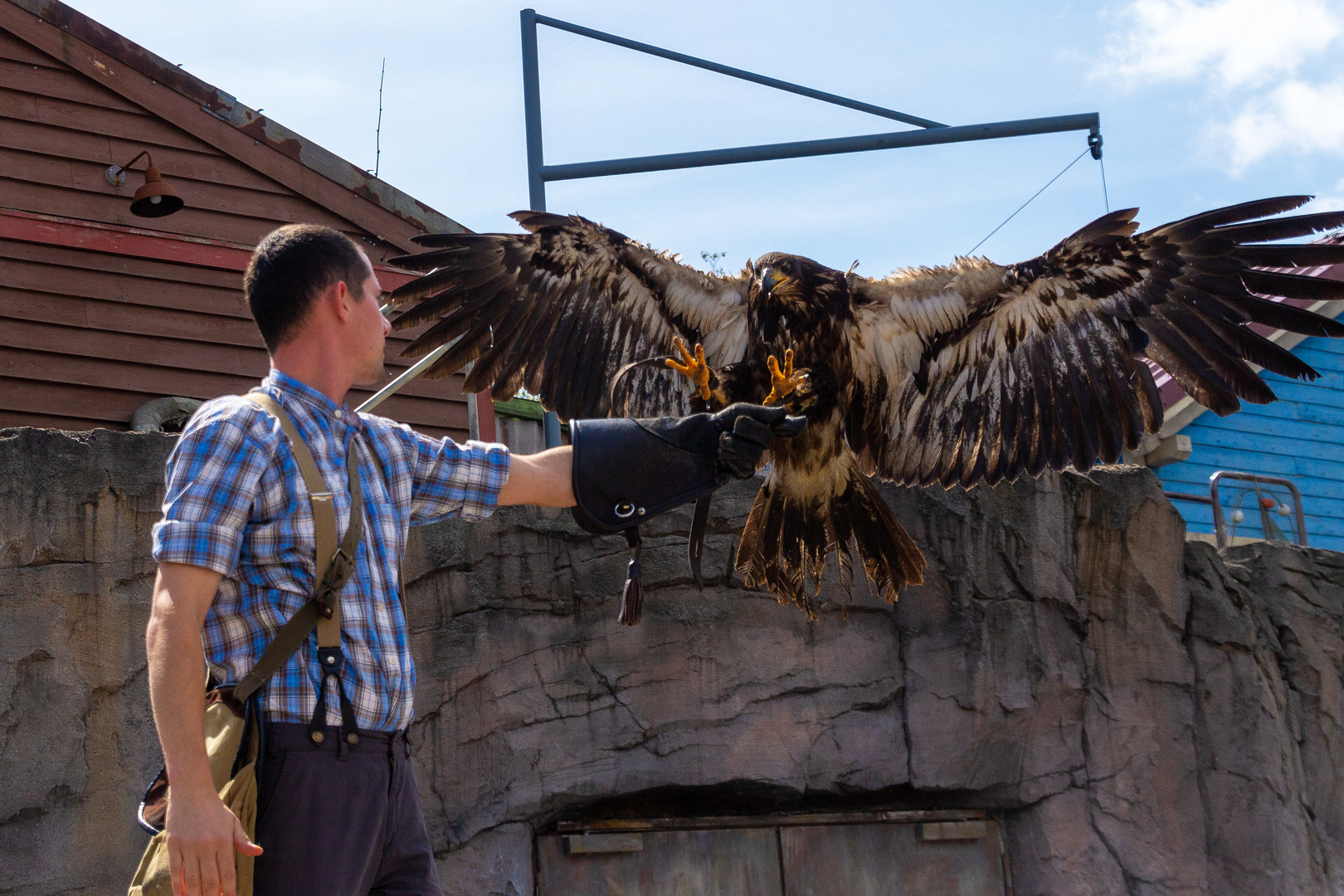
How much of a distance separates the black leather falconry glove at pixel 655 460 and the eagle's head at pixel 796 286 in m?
2.50

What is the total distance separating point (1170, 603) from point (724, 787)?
2.18 meters

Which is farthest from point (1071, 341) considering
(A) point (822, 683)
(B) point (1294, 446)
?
(B) point (1294, 446)

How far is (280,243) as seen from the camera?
1892mm

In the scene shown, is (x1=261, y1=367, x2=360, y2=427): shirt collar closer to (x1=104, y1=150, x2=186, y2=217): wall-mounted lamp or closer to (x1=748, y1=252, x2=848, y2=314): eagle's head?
(x1=748, y1=252, x2=848, y2=314): eagle's head

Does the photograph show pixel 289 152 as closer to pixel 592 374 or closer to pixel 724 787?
pixel 592 374

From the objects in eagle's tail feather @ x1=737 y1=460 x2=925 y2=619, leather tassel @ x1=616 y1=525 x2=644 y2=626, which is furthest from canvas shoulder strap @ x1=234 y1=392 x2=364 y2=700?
eagle's tail feather @ x1=737 y1=460 x2=925 y2=619

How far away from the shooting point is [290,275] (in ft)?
6.20

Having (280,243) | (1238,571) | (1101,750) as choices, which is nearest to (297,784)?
(280,243)

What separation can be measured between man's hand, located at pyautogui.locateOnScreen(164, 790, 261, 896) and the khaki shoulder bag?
0.06 meters

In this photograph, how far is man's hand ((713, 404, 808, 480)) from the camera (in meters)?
2.26

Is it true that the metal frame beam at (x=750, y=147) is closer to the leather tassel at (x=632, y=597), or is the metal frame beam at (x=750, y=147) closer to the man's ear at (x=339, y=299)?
the leather tassel at (x=632, y=597)

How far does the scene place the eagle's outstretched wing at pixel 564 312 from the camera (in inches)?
204

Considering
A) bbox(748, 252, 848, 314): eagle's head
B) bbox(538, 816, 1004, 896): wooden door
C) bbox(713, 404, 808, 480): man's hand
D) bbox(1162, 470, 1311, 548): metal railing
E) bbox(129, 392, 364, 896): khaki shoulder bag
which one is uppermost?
bbox(748, 252, 848, 314): eagle's head

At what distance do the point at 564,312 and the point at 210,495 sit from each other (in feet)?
12.2
